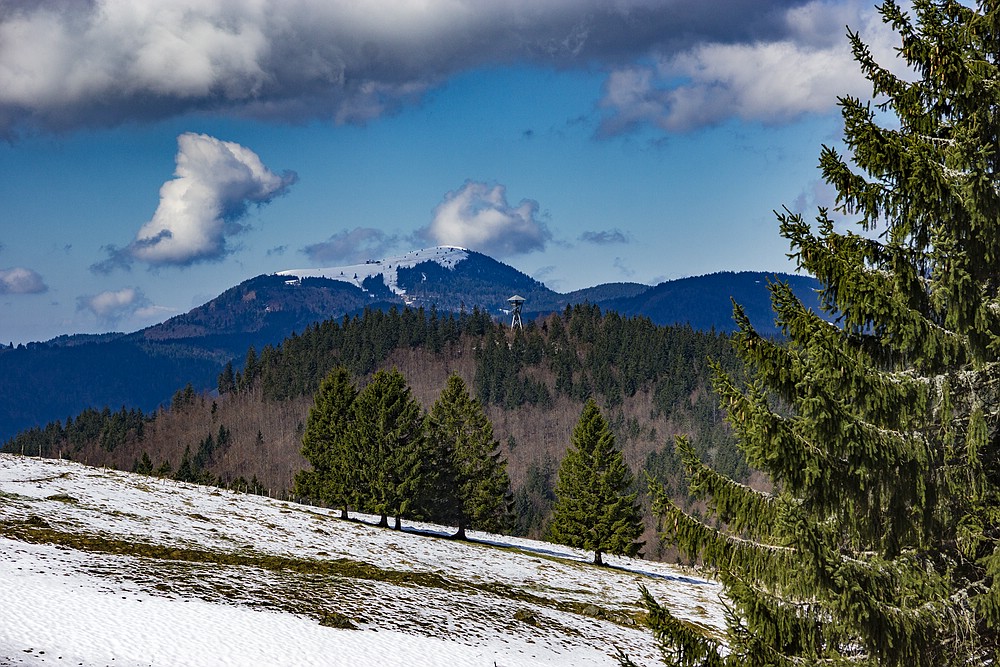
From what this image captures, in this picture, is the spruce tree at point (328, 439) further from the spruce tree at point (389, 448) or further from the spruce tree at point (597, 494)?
the spruce tree at point (597, 494)

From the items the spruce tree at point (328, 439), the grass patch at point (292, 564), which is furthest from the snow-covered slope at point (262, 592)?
the spruce tree at point (328, 439)

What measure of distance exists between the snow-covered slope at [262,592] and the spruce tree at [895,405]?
16.7 metres

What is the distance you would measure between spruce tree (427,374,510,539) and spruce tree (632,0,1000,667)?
172 feet

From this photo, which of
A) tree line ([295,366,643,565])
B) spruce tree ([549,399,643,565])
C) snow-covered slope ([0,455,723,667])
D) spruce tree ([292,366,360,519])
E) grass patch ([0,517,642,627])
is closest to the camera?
snow-covered slope ([0,455,723,667])

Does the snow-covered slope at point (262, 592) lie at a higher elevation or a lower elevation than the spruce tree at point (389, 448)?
lower

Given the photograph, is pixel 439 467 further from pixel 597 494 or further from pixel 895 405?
pixel 895 405

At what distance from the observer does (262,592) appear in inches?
1185

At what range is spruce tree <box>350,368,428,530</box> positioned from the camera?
192 ft

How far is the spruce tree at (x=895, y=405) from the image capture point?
9.20m

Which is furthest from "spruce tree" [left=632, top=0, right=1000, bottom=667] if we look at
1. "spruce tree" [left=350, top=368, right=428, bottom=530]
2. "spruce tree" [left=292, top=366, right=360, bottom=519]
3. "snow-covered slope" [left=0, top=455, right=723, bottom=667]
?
"spruce tree" [left=292, top=366, right=360, bottom=519]

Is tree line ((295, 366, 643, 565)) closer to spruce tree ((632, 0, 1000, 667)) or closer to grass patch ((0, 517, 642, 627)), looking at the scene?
grass patch ((0, 517, 642, 627))

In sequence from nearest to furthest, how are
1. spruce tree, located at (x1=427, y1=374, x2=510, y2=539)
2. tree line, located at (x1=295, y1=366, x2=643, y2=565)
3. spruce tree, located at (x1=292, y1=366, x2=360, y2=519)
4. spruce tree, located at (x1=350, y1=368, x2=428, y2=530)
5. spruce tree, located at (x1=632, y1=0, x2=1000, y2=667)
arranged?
spruce tree, located at (x1=632, y1=0, x2=1000, y2=667) → spruce tree, located at (x1=350, y1=368, x2=428, y2=530) → tree line, located at (x1=295, y1=366, x2=643, y2=565) → spruce tree, located at (x1=427, y1=374, x2=510, y2=539) → spruce tree, located at (x1=292, y1=366, x2=360, y2=519)

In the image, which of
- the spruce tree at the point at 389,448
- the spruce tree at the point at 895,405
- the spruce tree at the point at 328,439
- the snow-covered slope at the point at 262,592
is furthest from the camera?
the spruce tree at the point at 328,439

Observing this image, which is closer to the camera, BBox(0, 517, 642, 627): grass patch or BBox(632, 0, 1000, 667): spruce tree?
BBox(632, 0, 1000, 667): spruce tree
